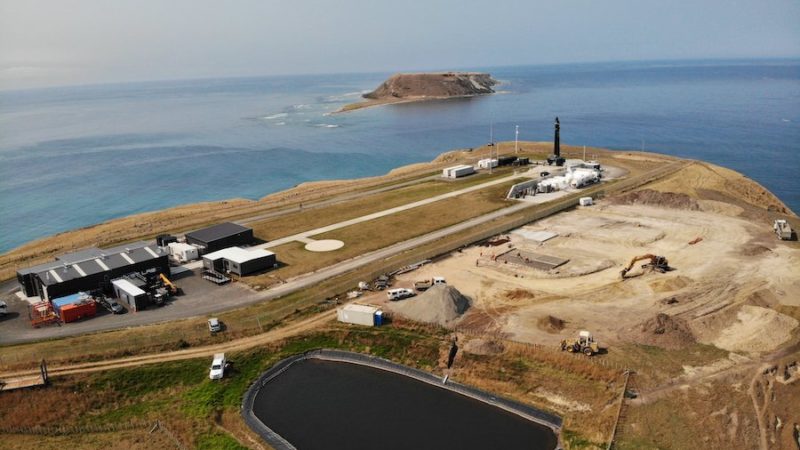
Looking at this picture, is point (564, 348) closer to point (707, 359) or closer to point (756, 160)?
point (707, 359)

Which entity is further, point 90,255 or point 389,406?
point 90,255

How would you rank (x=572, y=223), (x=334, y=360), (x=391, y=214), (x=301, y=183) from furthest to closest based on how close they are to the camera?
(x=301, y=183)
(x=391, y=214)
(x=572, y=223)
(x=334, y=360)

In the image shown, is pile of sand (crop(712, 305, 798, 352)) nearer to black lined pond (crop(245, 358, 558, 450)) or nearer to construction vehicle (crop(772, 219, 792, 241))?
black lined pond (crop(245, 358, 558, 450))

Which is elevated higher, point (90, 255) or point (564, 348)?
point (90, 255)

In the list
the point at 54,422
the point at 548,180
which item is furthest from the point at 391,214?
the point at 54,422

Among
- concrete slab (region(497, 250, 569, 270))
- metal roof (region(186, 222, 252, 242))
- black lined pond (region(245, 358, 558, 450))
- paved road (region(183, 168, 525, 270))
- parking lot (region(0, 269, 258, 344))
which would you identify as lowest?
black lined pond (region(245, 358, 558, 450))

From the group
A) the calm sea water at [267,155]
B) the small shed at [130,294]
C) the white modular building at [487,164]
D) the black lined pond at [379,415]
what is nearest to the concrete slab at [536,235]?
the black lined pond at [379,415]

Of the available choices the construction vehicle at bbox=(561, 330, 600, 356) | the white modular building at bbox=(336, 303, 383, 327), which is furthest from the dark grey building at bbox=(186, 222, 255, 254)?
the construction vehicle at bbox=(561, 330, 600, 356)
